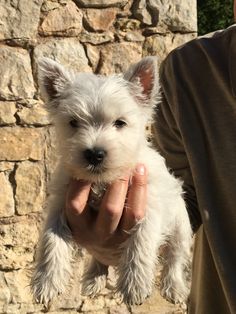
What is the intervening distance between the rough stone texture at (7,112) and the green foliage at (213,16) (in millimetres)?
4016

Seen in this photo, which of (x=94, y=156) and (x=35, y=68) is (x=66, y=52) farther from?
(x=94, y=156)

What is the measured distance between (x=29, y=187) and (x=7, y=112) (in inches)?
23.6

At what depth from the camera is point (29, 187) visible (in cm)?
450

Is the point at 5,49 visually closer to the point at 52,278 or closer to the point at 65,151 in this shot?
the point at 65,151

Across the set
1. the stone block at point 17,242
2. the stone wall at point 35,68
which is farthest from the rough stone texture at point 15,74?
the stone block at point 17,242

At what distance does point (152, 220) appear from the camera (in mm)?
2422

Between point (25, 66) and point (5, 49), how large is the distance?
0.64ft

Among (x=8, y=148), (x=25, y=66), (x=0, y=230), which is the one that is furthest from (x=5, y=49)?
(x=0, y=230)

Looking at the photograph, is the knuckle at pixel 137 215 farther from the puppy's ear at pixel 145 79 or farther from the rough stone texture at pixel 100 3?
the rough stone texture at pixel 100 3

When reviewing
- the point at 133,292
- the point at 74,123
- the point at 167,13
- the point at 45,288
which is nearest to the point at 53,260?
the point at 45,288

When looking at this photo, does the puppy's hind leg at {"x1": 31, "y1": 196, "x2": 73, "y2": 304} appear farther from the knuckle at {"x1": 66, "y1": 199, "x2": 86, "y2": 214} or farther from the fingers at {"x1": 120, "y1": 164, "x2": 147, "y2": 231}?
the fingers at {"x1": 120, "y1": 164, "x2": 147, "y2": 231}

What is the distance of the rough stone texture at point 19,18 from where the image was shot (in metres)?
4.38

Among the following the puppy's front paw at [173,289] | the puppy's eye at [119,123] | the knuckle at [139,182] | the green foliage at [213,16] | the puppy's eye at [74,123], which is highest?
the puppy's eye at [74,123]

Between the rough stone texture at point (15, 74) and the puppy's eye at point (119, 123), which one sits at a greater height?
the puppy's eye at point (119, 123)
